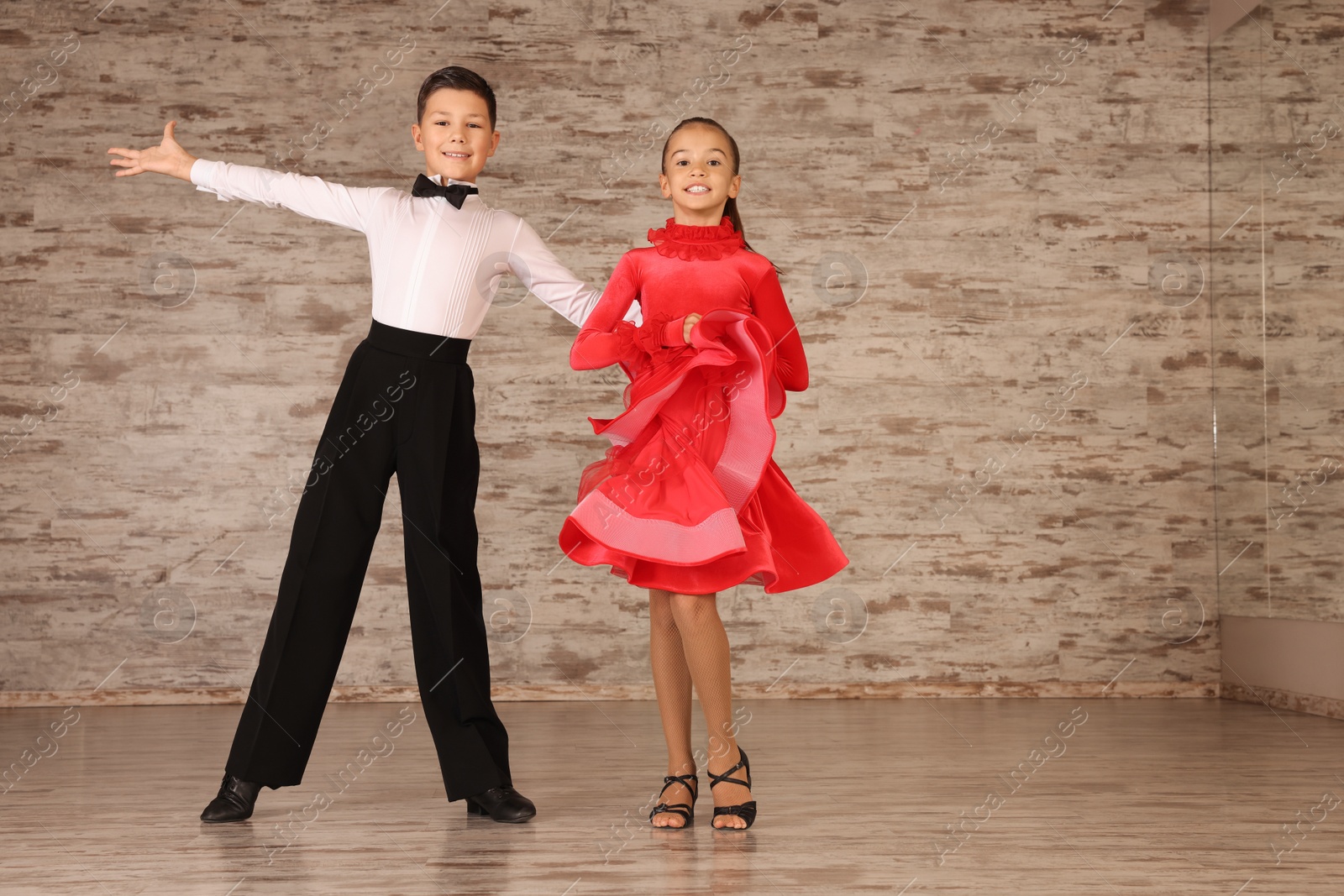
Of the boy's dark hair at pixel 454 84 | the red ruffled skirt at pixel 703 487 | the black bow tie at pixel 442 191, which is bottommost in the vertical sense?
the red ruffled skirt at pixel 703 487

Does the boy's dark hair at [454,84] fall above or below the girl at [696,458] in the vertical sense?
above

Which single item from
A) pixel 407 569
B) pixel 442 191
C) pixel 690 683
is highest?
pixel 442 191

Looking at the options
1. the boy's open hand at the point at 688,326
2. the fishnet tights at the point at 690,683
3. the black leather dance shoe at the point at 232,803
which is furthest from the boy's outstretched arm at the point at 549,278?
the black leather dance shoe at the point at 232,803

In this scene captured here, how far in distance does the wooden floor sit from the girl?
0.92ft

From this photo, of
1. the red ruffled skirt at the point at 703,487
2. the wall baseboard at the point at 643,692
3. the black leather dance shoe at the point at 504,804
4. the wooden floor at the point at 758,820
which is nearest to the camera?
the wooden floor at the point at 758,820

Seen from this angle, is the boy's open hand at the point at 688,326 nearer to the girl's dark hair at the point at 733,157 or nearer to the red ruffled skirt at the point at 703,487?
the red ruffled skirt at the point at 703,487

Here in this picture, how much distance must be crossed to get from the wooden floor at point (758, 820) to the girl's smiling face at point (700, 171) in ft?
4.16

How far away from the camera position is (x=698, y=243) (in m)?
2.40

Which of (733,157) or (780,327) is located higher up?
(733,157)

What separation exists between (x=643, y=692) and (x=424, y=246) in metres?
2.59

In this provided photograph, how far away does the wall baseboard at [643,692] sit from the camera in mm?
4449

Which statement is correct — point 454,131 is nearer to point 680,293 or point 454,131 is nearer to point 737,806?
point 680,293

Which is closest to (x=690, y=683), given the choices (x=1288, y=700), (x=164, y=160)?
(x=164, y=160)

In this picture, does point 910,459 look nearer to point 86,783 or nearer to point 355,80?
point 355,80
